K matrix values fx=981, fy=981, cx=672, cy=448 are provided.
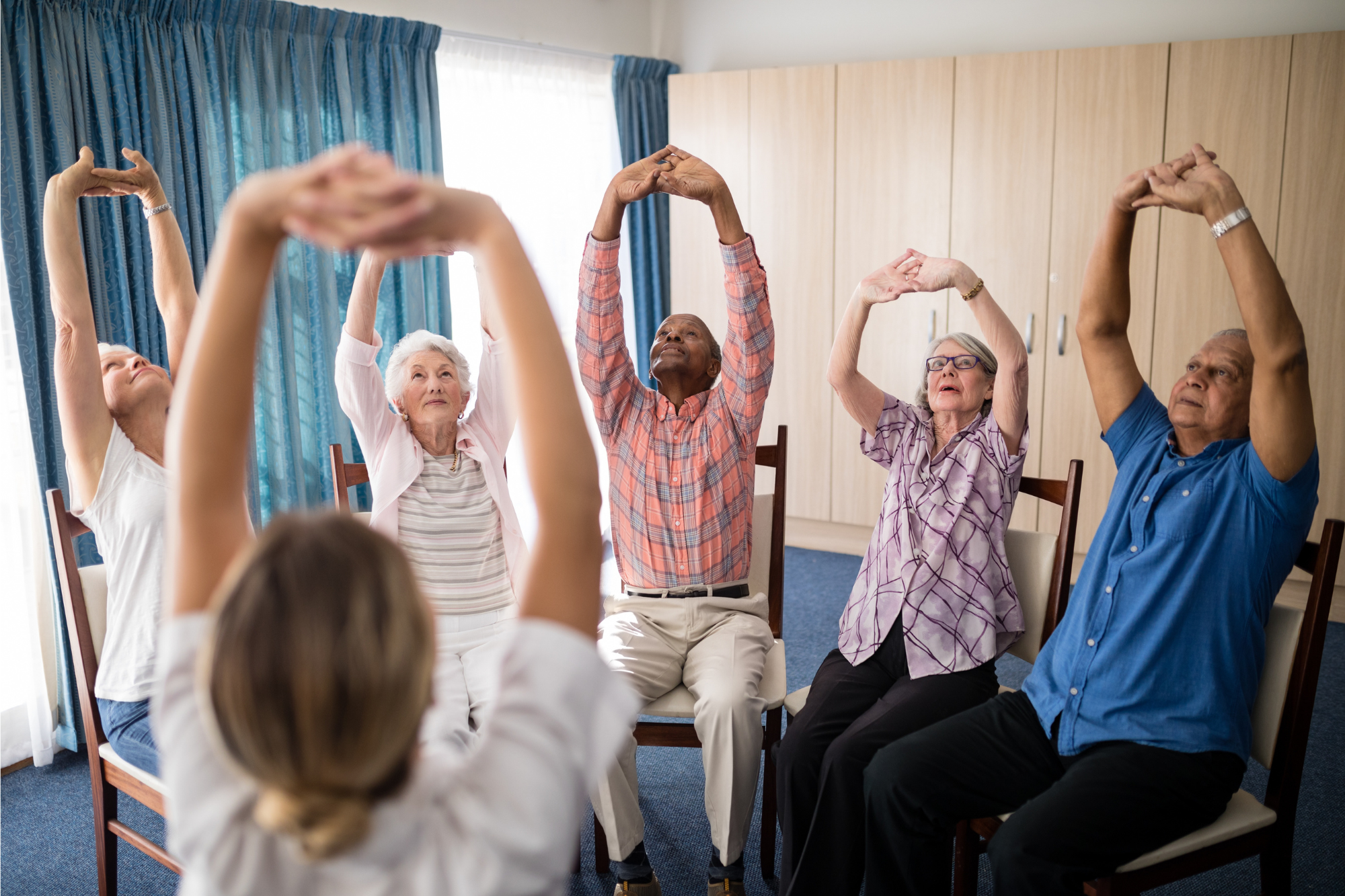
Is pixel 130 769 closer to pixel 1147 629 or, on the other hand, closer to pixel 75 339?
pixel 75 339

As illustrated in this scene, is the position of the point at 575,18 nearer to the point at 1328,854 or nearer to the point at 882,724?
the point at 882,724

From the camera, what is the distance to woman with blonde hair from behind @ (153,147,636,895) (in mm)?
663

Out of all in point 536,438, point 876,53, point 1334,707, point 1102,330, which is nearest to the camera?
point 536,438

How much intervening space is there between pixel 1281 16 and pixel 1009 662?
272 centimetres

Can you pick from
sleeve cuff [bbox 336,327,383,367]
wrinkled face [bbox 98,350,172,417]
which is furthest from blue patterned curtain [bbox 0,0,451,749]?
sleeve cuff [bbox 336,327,383,367]

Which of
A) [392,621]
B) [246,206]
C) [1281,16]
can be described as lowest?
[392,621]

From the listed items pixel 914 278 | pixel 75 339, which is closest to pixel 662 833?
pixel 914 278

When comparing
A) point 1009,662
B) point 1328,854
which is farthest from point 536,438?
point 1009,662

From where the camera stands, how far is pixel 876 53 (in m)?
4.58

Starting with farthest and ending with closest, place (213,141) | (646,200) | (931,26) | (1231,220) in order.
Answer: (646,200) → (931,26) → (213,141) → (1231,220)

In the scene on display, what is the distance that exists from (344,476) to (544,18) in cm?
288

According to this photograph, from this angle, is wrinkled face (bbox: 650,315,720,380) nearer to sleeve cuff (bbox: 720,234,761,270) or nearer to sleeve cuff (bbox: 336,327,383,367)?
sleeve cuff (bbox: 720,234,761,270)

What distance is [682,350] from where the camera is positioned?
7.90 feet

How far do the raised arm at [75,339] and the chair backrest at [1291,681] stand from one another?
7.29ft
